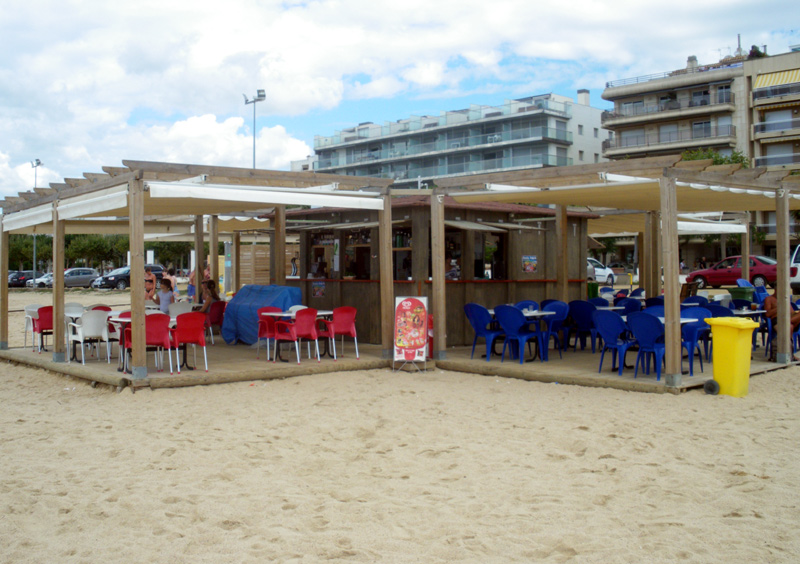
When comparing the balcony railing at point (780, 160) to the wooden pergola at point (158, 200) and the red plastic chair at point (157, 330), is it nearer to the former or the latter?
the wooden pergola at point (158, 200)

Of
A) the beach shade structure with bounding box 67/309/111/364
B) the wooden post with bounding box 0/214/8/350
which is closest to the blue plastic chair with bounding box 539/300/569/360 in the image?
the beach shade structure with bounding box 67/309/111/364

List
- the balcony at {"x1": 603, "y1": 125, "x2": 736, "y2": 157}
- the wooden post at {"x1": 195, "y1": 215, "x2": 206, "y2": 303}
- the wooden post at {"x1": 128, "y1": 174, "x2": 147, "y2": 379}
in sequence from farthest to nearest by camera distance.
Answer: the balcony at {"x1": 603, "y1": 125, "x2": 736, "y2": 157}
the wooden post at {"x1": 195, "y1": 215, "x2": 206, "y2": 303}
the wooden post at {"x1": 128, "y1": 174, "x2": 147, "y2": 379}

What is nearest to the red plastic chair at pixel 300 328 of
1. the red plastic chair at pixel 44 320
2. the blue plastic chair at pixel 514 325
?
the blue plastic chair at pixel 514 325

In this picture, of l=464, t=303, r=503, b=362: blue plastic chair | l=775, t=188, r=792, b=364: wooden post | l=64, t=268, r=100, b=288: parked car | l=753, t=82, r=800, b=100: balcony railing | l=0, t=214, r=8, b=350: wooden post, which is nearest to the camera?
l=775, t=188, r=792, b=364: wooden post

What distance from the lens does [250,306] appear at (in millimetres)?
12188

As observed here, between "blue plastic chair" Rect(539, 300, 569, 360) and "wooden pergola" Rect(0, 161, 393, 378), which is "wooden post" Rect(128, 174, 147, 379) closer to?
"wooden pergola" Rect(0, 161, 393, 378)

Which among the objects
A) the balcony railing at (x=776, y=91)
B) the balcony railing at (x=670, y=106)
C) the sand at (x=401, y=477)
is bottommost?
the sand at (x=401, y=477)

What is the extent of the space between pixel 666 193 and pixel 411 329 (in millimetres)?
3900

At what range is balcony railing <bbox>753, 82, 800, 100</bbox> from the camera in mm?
40969

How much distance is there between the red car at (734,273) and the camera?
26250 millimetres

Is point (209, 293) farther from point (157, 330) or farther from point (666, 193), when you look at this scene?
point (666, 193)

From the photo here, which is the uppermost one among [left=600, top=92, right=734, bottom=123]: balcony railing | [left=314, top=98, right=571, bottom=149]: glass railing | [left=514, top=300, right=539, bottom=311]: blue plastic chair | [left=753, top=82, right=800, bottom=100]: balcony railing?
[left=314, top=98, right=571, bottom=149]: glass railing

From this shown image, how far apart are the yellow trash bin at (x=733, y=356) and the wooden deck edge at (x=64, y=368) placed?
22.6 feet

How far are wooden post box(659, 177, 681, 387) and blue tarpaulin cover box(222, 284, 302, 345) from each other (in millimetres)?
6072
